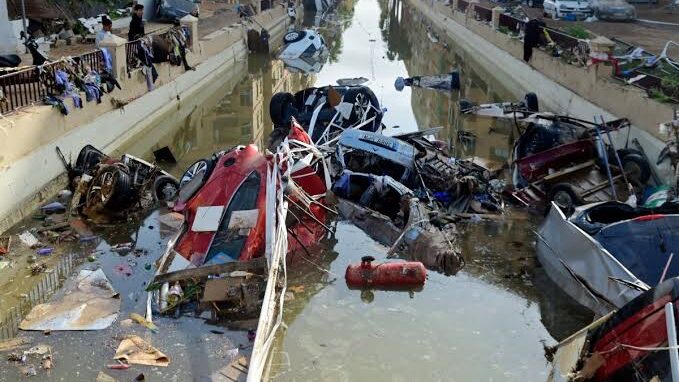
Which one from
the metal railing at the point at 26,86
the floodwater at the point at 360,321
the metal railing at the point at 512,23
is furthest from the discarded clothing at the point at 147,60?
the metal railing at the point at 512,23

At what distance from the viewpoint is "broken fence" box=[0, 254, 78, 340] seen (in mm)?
8516

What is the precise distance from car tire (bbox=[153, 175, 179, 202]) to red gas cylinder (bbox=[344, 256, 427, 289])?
4862 mm

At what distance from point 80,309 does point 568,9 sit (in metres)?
33.3

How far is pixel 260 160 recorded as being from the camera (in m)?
10.8

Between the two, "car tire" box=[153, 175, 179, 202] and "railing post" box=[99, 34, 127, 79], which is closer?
"car tire" box=[153, 175, 179, 202]

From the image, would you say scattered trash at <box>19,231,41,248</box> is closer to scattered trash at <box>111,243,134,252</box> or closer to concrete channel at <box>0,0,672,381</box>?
concrete channel at <box>0,0,672,381</box>

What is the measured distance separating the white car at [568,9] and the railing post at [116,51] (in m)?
25.7

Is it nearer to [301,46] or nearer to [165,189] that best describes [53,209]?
A: [165,189]

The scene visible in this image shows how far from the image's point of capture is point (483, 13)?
39.1 meters

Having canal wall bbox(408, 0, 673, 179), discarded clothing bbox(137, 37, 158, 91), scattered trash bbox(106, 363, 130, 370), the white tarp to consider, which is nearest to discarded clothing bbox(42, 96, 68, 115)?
discarded clothing bbox(137, 37, 158, 91)

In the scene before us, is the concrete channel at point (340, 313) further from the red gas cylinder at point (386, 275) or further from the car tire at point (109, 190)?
the car tire at point (109, 190)

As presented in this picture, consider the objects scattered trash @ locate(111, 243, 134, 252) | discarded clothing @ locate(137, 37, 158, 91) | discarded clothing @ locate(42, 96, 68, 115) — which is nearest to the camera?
scattered trash @ locate(111, 243, 134, 252)

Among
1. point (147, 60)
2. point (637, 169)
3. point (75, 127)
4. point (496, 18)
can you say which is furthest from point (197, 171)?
point (496, 18)

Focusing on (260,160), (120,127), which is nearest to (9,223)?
(260,160)
